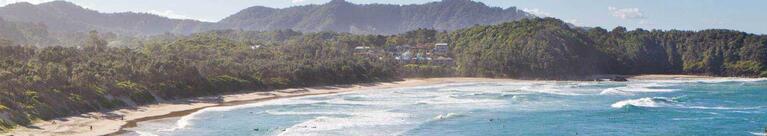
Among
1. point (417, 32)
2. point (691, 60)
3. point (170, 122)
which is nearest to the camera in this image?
point (170, 122)

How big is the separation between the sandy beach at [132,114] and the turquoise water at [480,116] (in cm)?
185

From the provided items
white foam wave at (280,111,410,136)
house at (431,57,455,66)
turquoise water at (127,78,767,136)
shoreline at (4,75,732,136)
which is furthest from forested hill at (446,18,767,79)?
white foam wave at (280,111,410,136)

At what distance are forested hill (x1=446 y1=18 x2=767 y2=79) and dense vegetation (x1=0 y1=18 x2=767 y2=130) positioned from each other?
15 cm

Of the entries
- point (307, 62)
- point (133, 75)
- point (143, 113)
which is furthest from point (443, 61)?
point (143, 113)

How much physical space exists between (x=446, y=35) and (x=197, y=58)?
2808 inches

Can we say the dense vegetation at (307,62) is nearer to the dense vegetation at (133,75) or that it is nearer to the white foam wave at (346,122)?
the dense vegetation at (133,75)

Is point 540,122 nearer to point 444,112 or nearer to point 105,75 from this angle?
point 444,112

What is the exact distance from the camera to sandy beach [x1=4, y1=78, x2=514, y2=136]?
123 ft

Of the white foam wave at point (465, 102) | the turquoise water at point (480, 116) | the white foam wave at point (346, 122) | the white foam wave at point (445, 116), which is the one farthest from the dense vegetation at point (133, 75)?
the white foam wave at point (445, 116)

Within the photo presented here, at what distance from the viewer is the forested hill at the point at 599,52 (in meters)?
103

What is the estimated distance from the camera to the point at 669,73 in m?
114

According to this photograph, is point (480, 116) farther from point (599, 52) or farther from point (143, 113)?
point (599, 52)

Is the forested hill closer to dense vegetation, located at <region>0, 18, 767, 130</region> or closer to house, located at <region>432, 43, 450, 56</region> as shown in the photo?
dense vegetation, located at <region>0, 18, 767, 130</region>

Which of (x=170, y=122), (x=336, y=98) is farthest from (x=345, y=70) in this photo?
(x=170, y=122)
